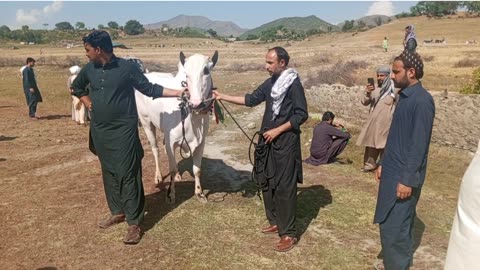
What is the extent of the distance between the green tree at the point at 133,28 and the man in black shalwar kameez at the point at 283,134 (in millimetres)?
125946

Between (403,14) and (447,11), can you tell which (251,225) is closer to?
(447,11)

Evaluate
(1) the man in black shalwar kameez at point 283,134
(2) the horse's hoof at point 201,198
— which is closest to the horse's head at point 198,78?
(1) the man in black shalwar kameez at point 283,134

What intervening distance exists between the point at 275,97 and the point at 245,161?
3.86m

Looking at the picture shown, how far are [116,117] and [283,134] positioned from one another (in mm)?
1822

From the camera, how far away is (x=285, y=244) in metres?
4.67

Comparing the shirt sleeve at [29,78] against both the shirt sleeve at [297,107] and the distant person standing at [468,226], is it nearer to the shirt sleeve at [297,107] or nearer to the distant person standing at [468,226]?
the shirt sleeve at [297,107]

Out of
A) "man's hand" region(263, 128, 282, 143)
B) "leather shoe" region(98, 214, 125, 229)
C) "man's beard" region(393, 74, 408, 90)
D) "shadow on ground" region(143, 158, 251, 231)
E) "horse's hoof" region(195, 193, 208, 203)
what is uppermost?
"man's beard" region(393, 74, 408, 90)

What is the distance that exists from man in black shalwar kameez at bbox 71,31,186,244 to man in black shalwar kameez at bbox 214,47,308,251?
141cm

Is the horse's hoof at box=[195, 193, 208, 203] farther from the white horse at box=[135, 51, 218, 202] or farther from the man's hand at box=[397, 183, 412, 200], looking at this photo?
the man's hand at box=[397, 183, 412, 200]

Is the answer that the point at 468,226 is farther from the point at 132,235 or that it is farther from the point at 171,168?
the point at 171,168

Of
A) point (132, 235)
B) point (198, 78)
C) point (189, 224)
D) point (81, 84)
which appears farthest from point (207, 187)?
point (81, 84)

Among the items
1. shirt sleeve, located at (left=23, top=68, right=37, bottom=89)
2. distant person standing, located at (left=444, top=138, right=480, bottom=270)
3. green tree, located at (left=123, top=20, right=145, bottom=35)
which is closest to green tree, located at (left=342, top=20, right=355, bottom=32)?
green tree, located at (left=123, top=20, right=145, bottom=35)

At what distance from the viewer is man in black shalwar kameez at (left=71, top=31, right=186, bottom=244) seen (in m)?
4.68

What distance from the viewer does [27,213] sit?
226 inches
